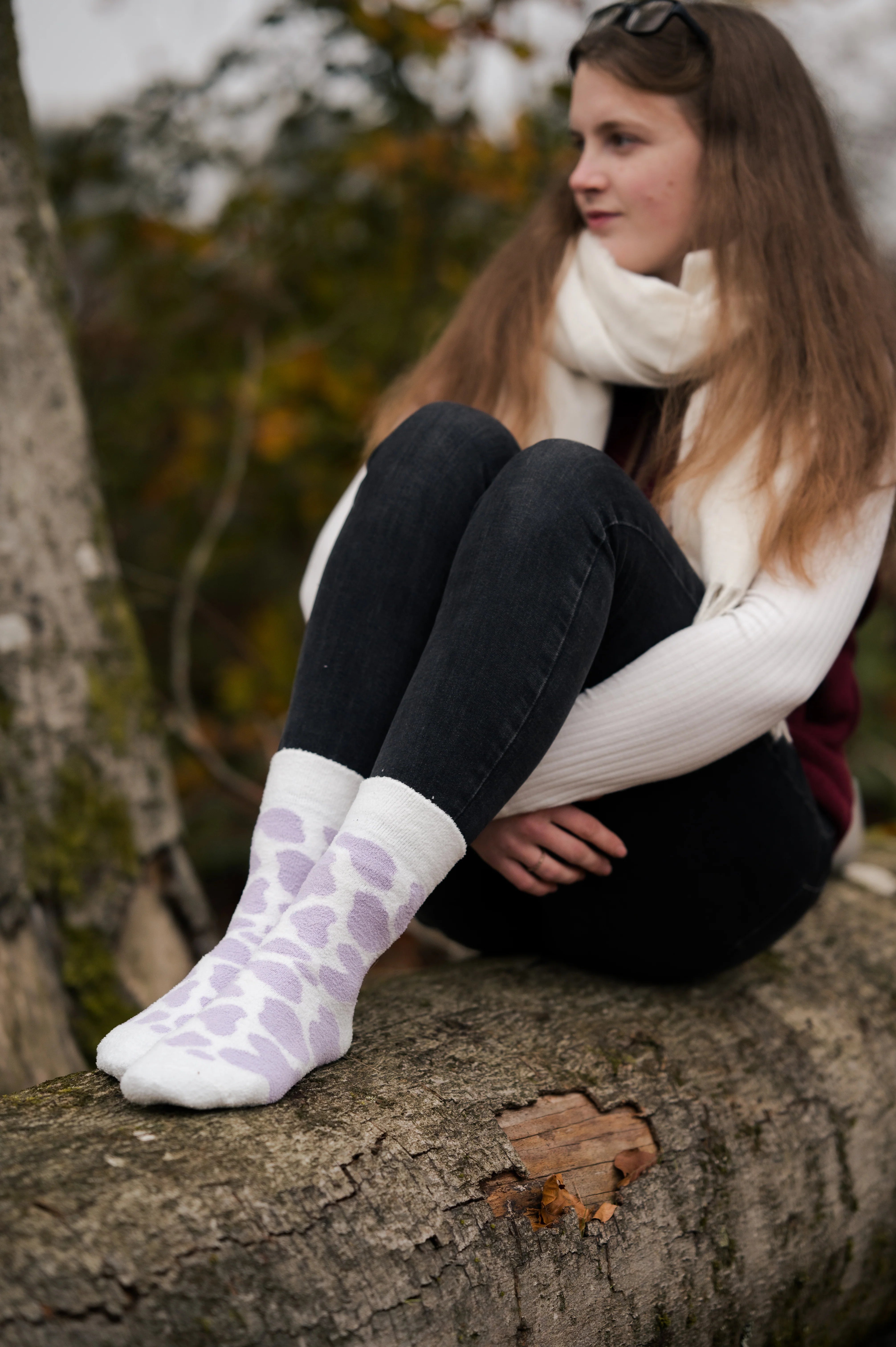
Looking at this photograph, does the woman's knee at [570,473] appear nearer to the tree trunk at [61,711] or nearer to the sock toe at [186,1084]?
the sock toe at [186,1084]

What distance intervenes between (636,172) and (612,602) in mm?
716

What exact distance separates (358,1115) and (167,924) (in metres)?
0.94

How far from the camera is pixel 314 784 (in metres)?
1.21

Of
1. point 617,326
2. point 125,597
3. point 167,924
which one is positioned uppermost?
point 617,326

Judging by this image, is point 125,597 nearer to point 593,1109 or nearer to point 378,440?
A: point 378,440

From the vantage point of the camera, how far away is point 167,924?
1.87 m

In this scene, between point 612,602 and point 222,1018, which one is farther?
point 612,602

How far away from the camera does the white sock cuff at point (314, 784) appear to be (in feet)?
3.98

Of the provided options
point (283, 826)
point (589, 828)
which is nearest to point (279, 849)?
point (283, 826)

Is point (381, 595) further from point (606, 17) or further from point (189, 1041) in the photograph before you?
point (606, 17)

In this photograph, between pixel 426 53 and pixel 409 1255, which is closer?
pixel 409 1255

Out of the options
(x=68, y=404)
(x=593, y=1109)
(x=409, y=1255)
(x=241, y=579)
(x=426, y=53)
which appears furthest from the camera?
(x=241, y=579)

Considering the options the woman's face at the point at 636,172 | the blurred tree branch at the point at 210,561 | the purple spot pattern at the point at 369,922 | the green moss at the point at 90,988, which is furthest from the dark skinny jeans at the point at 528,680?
the blurred tree branch at the point at 210,561

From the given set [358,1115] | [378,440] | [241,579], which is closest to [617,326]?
[378,440]
